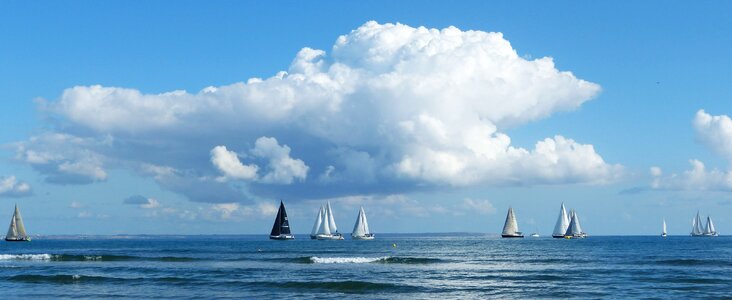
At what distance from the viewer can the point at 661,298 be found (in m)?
52.4

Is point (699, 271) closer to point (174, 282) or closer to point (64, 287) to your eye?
point (174, 282)

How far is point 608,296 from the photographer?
52.7m

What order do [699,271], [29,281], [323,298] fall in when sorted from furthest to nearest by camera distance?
[699,271]
[29,281]
[323,298]

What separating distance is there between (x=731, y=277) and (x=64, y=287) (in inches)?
2373

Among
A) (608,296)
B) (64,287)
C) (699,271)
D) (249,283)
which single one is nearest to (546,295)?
A: (608,296)

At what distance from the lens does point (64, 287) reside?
61.0 metres

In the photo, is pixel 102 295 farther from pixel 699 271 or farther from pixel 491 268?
pixel 699 271

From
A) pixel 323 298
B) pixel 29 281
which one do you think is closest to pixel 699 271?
pixel 323 298

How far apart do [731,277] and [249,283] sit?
44872 millimetres

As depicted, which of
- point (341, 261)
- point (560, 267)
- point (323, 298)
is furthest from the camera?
point (341, 261)

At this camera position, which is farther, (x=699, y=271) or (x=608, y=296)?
(x=699, y=271)

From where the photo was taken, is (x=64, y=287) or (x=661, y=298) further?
(x=64, y=287)

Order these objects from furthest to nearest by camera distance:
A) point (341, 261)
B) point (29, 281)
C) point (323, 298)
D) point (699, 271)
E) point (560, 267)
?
point (341, 261), point (560, 267), point (699, 271), point (29, 281), point (323, 298)

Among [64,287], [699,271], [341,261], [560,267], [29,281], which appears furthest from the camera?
[341,261]
